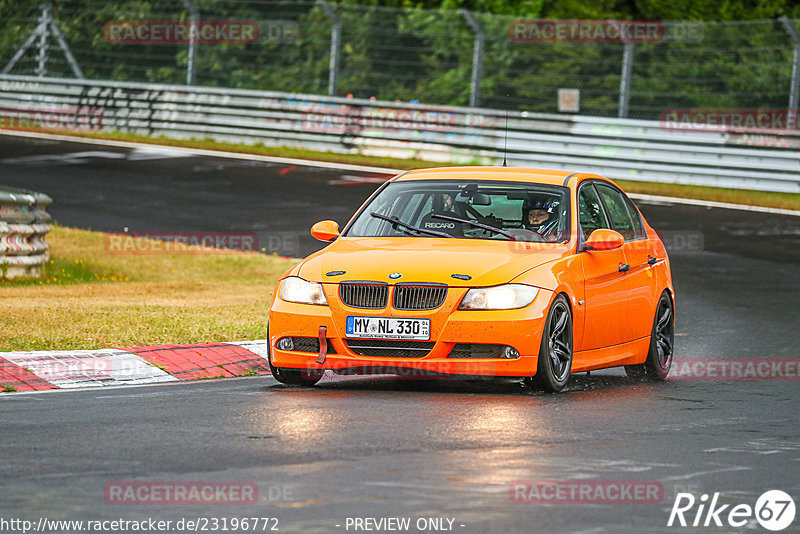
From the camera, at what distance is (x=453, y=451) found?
7.77 meters

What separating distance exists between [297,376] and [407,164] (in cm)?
1935

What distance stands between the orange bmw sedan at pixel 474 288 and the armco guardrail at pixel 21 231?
6.51 meters

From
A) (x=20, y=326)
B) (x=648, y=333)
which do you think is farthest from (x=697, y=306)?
(x=20, y=326)

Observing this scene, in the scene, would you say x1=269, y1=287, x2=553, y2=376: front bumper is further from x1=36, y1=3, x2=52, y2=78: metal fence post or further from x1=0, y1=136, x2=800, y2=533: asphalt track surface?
x1=36, y1=3, x2=52, y2=78: metal fence post

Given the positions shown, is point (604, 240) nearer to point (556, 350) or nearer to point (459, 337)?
point (556, 350)

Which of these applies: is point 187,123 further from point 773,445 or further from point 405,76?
point 773,445

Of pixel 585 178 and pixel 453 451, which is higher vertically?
pixel 585 178

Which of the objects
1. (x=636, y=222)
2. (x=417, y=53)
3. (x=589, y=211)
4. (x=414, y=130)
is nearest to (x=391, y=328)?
(x=589, y=211)

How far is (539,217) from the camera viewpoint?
1107 cm

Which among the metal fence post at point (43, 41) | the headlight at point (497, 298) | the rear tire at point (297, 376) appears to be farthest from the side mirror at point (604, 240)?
the metal fence post at point (43, 41)

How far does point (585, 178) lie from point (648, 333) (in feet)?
4.14

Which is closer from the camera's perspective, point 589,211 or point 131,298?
point 589,211

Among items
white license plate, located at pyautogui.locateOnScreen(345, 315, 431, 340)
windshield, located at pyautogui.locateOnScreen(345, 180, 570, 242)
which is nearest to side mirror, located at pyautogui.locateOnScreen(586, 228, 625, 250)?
windshield, located at pyautogui.locateOnScreen(345, 180, 570, 242)

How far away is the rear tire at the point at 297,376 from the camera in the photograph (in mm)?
10414
